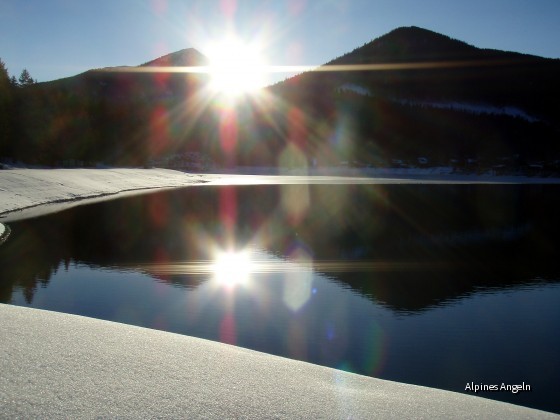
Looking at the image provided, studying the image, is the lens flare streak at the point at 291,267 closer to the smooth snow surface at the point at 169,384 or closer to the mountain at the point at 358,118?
the smooth snow surface at the point at 169,384

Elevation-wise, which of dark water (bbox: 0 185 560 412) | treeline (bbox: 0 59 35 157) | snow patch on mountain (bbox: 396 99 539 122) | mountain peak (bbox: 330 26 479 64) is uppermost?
mountain peak (bbox: 330 26 479 64)

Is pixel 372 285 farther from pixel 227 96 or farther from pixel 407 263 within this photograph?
pixel 227 96

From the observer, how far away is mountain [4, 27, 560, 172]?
8312cm

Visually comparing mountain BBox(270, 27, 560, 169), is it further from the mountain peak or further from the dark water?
the dark water

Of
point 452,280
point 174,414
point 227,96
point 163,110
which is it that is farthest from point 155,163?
point 174,414

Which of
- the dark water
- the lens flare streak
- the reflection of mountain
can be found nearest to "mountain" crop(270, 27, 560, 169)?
the reflection of mountain

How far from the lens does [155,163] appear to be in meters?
106

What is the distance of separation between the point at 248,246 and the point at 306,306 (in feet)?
28.7

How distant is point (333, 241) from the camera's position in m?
20.5

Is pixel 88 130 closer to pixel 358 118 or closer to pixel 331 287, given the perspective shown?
pixel 331 287

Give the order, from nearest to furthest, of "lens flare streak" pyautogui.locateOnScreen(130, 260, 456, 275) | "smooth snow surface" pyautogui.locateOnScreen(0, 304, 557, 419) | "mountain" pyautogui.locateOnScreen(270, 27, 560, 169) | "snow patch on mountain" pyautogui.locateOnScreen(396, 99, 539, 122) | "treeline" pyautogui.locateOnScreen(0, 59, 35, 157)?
"smooth snow surface" pyautogui.locateOnScreen(0, 304, 557, 419)
"lens flare streak" pyautogui.locateOnScreen(130, 260, 456, 275)
"treeline" pyautogui.locateOnScreen(0, 59, 35, 157)
"mountain" pyautogui.locateOnScreen(270, 27, 560, 169)
"snow patch on mountain" pyautogui.locateOnScreen(396, 99, 539, 122)

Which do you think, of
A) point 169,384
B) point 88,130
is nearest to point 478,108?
point 88,130

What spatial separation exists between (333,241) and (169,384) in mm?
16601

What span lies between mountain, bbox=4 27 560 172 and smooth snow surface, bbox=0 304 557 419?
72232mm
